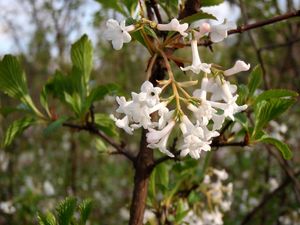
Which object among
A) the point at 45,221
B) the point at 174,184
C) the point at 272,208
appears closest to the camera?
the point at 45,221

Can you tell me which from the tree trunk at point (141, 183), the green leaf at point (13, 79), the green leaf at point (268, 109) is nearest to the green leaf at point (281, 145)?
the green leaf at point (268, 109)

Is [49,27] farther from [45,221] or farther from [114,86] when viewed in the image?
[45,221]

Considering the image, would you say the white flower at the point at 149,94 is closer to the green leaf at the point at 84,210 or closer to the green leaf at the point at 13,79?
the green leaf at the point at 84,210

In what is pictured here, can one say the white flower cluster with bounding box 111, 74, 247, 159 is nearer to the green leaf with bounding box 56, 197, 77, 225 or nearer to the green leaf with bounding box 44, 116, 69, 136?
the green leaf with bounding box 56, 197, 77, 225

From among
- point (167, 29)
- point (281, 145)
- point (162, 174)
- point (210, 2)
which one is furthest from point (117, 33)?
point (162, 174)

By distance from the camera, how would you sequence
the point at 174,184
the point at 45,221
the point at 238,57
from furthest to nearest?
the point at 238,57
the point at 174,184
the point at 45,221

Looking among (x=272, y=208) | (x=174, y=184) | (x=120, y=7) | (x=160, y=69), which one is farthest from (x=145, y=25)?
(x=272, y=208)

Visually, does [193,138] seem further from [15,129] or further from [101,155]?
[101,155]
